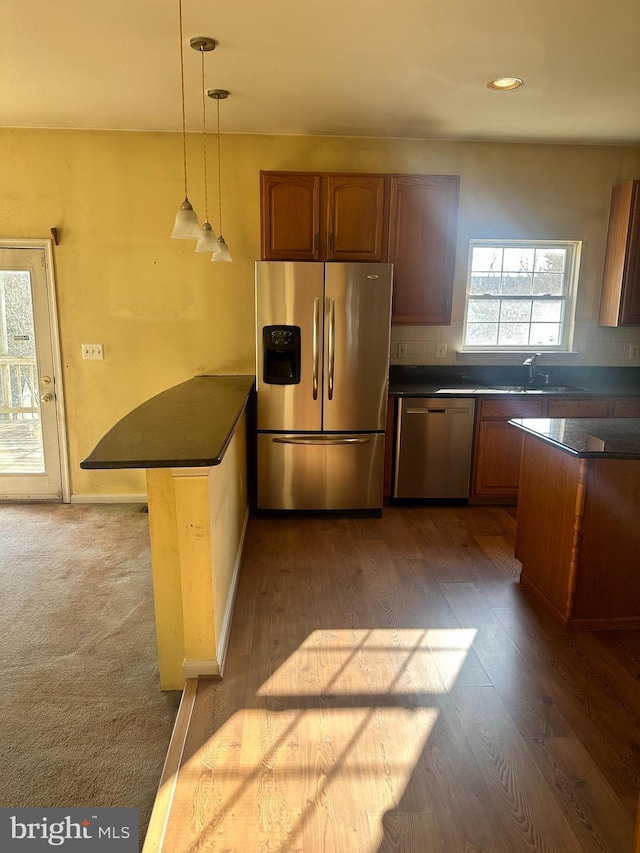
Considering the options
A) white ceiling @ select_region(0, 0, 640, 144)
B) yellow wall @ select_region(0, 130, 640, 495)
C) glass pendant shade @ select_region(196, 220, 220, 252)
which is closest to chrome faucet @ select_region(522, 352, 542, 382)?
yellow wall @ select_region(0, 130, 640, 495)

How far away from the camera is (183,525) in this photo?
78.9 inches

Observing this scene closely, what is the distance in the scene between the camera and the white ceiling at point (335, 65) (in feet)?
7.52

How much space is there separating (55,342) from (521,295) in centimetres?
360

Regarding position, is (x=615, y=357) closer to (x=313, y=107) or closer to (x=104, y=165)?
(x=313, y=107)

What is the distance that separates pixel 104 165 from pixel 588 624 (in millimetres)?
4112

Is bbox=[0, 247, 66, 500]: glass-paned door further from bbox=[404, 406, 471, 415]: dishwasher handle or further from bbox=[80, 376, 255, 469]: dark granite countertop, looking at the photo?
bbox=[404, 406, 471, 415]: dishwasher handle

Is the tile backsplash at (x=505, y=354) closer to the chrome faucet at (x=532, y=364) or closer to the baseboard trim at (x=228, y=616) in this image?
the chrome faucet at (x=532, y=364)

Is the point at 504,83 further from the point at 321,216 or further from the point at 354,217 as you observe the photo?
the point at 321,216

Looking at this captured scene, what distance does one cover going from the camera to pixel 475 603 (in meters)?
2.76

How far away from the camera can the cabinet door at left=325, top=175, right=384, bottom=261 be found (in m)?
3.75

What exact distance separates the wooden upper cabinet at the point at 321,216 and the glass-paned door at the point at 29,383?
1.68 m

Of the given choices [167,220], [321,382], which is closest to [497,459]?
[321,382]

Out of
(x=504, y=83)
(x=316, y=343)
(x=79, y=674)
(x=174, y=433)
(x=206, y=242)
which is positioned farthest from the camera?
(x=316, y=343)

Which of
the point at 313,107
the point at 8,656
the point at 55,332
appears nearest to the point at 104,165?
the point at 55,332
